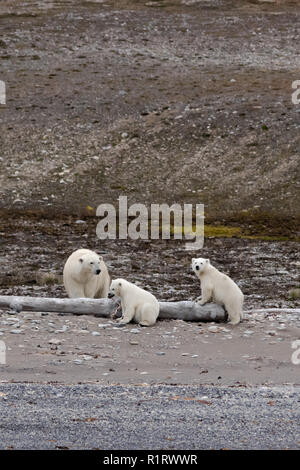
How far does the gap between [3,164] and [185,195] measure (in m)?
10.0

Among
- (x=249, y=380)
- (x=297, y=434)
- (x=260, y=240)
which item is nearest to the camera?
(x=297, y=434)

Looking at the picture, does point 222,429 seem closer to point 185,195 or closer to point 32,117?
point 185,195

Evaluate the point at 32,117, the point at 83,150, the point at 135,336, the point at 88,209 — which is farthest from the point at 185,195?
the point at 135,336

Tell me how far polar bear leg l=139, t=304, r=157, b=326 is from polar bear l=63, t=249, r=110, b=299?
1.87 metres

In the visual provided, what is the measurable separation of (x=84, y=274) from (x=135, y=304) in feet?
7.06

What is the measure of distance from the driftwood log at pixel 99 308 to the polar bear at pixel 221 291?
0.74 feet

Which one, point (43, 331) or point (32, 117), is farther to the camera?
point (32, 117)

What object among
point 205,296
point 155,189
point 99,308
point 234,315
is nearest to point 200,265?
point 205,296

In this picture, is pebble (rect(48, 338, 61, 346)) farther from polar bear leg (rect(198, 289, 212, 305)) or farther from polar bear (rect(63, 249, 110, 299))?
polar bear leg (rect(198, 289, 212, 305))

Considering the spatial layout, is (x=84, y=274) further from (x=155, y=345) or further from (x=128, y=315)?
(x=155, y=345)

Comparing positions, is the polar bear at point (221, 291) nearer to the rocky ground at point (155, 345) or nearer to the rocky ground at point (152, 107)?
the rocky ground at point (155, 345)

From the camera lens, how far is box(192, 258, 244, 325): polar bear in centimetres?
1569

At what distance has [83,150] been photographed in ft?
147

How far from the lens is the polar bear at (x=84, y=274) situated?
1712 centimetres
